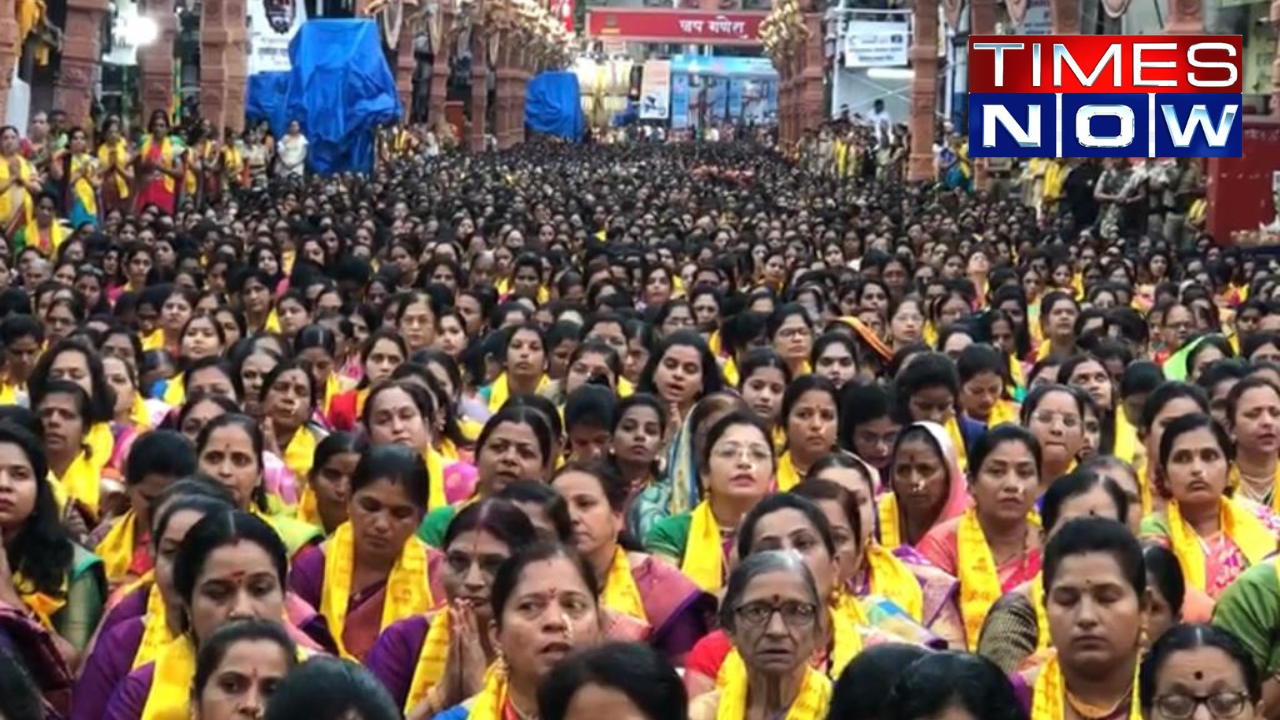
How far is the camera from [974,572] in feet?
24.5

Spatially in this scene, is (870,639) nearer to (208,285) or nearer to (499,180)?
(208,285)

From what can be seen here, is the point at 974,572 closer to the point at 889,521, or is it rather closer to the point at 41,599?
the point at 889,521

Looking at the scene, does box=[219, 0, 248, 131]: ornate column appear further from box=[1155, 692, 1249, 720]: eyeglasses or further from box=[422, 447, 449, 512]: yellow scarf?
box=[1155, 692, 1249, 720]: eyeglasses

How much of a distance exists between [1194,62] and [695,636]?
20663 mm

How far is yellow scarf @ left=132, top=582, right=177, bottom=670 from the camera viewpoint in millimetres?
6066

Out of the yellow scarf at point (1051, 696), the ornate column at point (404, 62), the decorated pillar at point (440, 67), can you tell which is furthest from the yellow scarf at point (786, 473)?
the decorated pillar at point (440, 67)

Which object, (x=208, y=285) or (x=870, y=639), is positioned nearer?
(x=870, y=639)

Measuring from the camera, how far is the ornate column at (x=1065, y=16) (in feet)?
103

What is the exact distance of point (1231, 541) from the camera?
24.7 ft

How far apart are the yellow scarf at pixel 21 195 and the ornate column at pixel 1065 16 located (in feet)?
49.8

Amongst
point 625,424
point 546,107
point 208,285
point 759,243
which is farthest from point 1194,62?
point 546,107

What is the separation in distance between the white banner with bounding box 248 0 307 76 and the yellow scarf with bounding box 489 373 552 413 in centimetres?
2183

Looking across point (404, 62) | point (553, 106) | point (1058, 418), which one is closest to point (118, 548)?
point (1058, 418)

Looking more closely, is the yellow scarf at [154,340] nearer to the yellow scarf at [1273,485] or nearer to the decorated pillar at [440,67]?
the yellow scarf at [1273,485]
